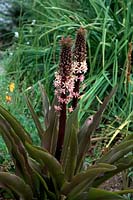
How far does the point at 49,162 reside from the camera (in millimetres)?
2732

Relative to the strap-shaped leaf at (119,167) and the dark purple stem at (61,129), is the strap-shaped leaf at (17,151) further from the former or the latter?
the strap-shaped leaf at (119,167)

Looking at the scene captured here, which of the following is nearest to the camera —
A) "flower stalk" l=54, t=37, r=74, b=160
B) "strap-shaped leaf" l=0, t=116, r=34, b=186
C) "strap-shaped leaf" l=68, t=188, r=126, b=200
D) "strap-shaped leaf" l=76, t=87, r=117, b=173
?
"flower stalk" l=54, t=37, r=74, b=160

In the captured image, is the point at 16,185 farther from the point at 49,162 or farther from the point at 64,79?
the point at 64,79

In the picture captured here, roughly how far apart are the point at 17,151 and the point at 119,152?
0.58 m

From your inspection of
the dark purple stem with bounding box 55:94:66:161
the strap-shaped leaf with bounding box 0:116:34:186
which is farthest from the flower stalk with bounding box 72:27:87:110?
the strap-shaped leaf with bounding box 0:116:34:186

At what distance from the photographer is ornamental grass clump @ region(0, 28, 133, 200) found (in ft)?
8.84

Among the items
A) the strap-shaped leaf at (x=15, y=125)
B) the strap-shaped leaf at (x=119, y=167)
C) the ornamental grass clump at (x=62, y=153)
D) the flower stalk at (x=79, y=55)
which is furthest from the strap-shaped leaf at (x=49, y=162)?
the flower stalk at (x=79, y=55)

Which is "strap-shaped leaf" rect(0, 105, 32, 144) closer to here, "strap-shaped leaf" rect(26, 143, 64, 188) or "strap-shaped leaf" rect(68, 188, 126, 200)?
"strap-shaped leaf" rect(26, 143, 64, 188)

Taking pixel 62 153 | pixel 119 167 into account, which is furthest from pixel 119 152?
pixel 62 153

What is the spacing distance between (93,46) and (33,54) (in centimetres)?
83

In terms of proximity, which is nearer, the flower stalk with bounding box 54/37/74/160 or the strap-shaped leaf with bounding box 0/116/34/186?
the flower stalk with bounding box 54/37/74/160

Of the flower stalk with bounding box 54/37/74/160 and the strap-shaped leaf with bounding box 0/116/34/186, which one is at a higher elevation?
the flower stalk with bounding box 54/37/74/160

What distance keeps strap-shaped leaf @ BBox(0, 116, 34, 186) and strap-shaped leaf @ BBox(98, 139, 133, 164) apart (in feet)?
1.49

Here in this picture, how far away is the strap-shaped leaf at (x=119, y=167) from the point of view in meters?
2.96
